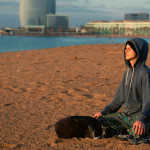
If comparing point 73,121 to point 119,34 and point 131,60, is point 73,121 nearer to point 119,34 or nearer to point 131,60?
point 131,60

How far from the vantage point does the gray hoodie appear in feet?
9.51

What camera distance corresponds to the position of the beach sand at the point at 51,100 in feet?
10.6

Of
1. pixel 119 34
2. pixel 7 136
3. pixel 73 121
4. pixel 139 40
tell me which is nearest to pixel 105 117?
pixel 73 121

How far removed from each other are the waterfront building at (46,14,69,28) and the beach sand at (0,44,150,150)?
151 m

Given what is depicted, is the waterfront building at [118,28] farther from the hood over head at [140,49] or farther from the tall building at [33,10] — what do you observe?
the hood over head at [140,49]

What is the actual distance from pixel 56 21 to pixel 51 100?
155894mm

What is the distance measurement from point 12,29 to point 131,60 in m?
154

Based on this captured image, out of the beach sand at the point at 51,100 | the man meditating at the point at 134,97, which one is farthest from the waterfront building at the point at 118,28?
the man meditating at the point at 134,97

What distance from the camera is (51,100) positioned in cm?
537

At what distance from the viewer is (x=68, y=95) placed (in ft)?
18.6

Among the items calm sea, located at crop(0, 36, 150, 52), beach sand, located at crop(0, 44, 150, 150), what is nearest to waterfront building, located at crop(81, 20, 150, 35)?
calm sea, located at crop(0, 36, 150, 52)

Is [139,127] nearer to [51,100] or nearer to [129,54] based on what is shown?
[129,54]

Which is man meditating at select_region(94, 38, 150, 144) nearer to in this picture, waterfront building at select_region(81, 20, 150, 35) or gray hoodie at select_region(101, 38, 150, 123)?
gray hoodie at select_region(101, 38, 150, 123)

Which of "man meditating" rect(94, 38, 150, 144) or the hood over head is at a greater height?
the hood over head
